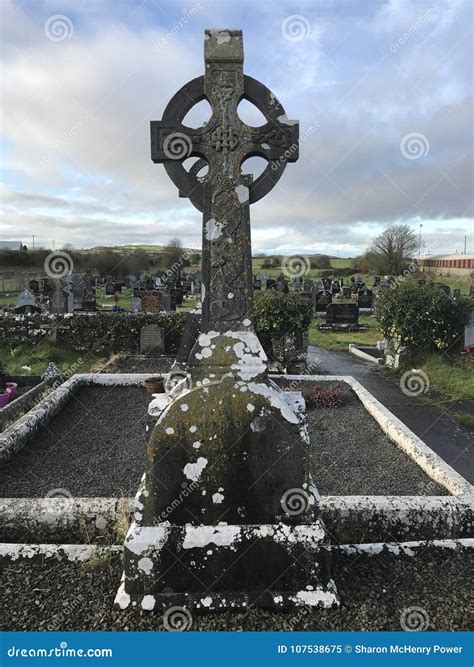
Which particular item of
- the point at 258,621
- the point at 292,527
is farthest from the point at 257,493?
the point at 258,621

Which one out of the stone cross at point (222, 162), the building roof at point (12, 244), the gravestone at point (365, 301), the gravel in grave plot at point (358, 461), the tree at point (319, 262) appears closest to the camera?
the stone cross at point (222, 162)

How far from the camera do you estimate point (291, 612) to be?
274 cm

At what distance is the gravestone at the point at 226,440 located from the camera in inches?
111

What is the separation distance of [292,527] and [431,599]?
97 centimetres

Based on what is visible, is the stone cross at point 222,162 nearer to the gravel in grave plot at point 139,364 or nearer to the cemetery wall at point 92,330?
the gravel in grave plot at point 139,364

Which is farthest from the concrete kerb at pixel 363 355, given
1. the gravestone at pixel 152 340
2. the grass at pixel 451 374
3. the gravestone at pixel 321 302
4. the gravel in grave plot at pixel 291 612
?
the gravel in grave plot at pixel 291 612

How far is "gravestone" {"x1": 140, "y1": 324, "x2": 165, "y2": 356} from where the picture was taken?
12641 mm

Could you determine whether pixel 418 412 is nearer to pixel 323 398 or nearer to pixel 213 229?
pixel 323 398

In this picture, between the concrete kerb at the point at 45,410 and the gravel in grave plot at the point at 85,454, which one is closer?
the gravel in grave plot at the point at 85,454

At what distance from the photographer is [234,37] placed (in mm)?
3150

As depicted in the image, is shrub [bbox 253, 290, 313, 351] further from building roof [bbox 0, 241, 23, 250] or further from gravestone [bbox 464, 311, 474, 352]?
building roof [bbox 0, 241, 23, 250]

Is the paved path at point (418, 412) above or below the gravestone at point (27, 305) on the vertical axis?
below

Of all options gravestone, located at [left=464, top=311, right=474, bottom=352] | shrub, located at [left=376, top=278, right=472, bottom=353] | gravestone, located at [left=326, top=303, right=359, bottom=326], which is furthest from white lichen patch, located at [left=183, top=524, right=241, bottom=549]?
gravestone, located at [left=326, top=303, right=359, bottom=326]

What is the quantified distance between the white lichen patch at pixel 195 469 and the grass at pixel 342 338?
1289 centimetres
